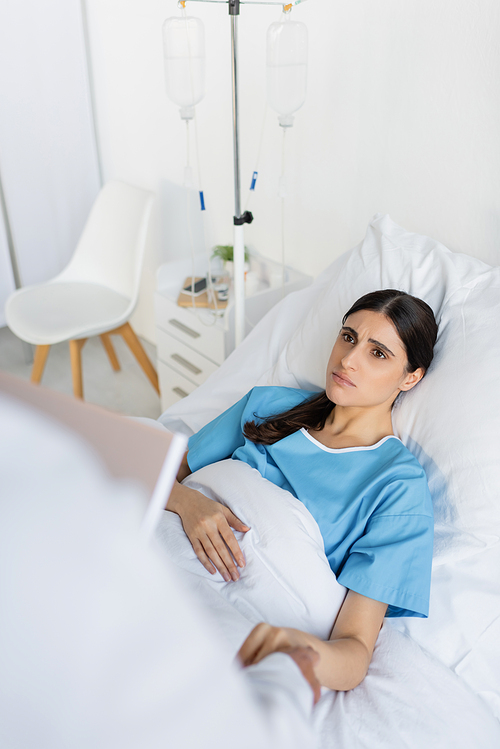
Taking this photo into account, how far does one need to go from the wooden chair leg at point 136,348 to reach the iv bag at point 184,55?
3.19ft

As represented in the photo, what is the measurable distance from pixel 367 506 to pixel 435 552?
0.15 m

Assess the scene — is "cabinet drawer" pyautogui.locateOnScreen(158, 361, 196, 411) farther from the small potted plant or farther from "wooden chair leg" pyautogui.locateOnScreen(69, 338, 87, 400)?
the small potted plant

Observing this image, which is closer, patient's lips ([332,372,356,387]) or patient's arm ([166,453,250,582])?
patient's arm ([166,453,250,582])

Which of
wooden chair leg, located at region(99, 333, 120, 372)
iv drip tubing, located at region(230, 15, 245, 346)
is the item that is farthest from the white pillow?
wooden chair leg, located at region(99, 333, 120, 372)

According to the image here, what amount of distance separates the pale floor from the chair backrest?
0.43 metres

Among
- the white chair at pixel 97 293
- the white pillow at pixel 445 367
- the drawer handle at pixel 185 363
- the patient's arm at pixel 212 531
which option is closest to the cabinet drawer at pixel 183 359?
the drawer handle at pixel 185 363

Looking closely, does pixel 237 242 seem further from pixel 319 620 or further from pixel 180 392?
pixel 319 620

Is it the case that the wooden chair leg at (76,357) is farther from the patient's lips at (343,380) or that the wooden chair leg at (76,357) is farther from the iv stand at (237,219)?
the patient's lips at (343,380)

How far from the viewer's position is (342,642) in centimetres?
85

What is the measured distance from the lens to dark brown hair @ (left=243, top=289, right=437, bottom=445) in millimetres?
1104

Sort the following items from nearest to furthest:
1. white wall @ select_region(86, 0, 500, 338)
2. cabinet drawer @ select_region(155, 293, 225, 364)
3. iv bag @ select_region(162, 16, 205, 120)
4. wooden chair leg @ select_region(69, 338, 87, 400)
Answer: white wall @ select_region(86, 0, 500, 338) → iv bag @ select_region(162, 16, 205, 120) → cabinet drawer @ select_region(155, 293, 225, 364) → wooden chair leg @ select_region(69, 338, 87, 400)

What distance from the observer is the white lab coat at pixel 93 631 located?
13.4 inches

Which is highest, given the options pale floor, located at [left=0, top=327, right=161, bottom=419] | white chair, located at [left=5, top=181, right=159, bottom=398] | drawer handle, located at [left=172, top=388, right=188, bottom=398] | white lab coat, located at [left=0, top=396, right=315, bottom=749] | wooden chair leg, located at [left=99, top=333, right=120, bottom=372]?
white lab coat, located at [left=0, top=396, right=315, bottom=749]

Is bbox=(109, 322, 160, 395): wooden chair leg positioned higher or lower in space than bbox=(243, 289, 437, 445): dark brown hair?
lower
